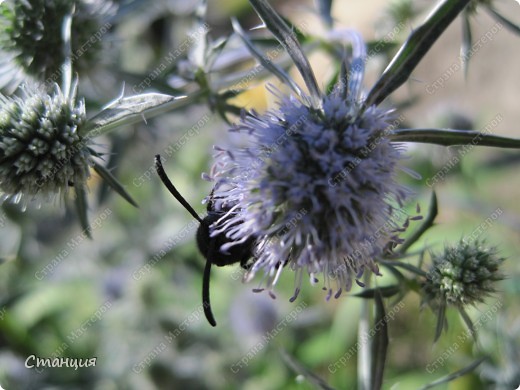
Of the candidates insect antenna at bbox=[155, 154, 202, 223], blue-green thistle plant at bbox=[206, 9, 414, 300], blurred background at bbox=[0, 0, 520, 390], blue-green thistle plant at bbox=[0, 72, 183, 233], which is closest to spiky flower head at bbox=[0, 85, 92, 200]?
blue-green thistle plant at bbox=[0, 72, 183, 233]

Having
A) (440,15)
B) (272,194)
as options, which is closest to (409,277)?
(272,194)

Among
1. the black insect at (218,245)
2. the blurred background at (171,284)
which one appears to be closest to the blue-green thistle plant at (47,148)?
the black insect at (218,245)

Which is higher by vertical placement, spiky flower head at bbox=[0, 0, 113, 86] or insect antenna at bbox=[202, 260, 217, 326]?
spiky flower head at bbox=[0, 0, 113, 86]

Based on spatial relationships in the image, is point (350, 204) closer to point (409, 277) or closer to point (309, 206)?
point (309, 206)

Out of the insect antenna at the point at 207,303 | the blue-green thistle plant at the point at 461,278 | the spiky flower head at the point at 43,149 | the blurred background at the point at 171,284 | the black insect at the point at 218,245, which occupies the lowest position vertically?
the blurred background at the point at 171,284

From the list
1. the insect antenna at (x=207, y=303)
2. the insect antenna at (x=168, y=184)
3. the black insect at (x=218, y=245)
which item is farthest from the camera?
the black insect at (x=218, y=245)

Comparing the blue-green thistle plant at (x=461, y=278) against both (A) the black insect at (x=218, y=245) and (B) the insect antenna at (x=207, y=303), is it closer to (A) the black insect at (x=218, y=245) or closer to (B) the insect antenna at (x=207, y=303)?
(A) the black insect at (x=218, y=245)

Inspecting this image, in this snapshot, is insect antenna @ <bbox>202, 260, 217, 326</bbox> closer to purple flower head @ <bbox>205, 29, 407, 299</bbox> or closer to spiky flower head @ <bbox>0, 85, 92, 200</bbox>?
purple flower head @ <bbox>205, 29, 407, 299</bbox>
